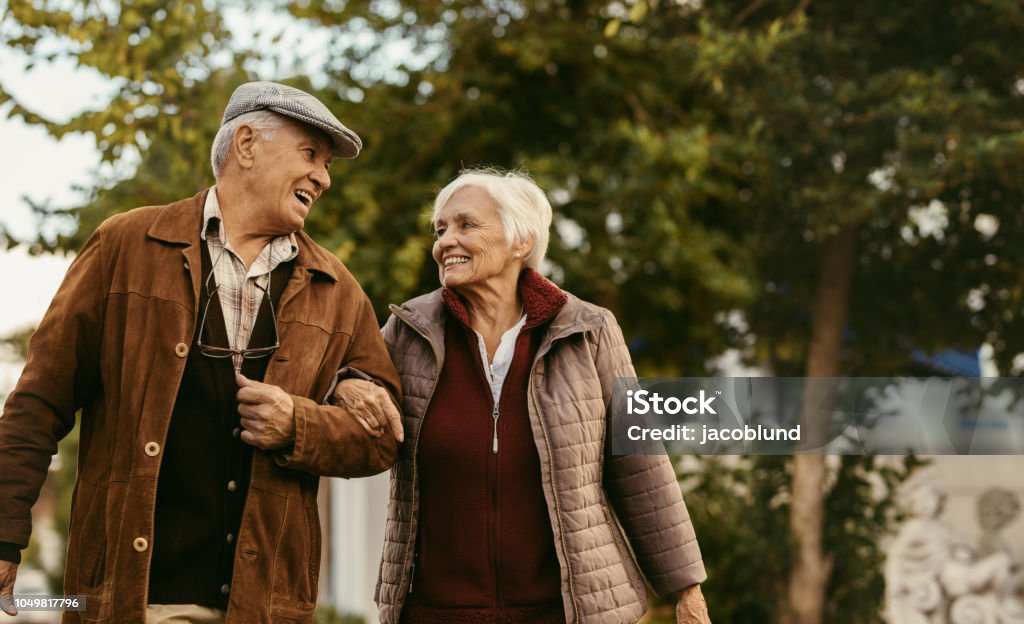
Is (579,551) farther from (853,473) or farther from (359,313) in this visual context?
(853,473)

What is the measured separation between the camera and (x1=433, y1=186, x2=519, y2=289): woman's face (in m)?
3.00

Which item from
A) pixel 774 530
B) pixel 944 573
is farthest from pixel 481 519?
pixel 774 530

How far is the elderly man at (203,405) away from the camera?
241 cm

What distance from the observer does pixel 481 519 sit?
280cm

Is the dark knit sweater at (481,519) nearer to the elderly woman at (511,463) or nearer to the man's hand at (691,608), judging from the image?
the elderly woman at (511,463)

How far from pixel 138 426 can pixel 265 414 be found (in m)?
0.29

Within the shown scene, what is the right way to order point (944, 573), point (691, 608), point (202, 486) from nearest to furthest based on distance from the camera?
point (202, 486)
point (691, 608)
point (944, 573)

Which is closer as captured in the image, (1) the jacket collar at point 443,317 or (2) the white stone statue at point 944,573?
(1) the jacket collar at point 443,317

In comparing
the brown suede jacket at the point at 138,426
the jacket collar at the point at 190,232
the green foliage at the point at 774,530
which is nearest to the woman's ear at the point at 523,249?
the jacket collar at the point at 190,232

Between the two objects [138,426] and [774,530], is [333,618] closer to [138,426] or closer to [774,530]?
[774,530]

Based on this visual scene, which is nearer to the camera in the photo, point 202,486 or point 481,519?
point 202,486

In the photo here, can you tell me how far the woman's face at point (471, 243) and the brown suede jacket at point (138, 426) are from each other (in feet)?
1.64

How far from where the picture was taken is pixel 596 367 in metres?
3.01

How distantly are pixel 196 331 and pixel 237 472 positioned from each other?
346 mm
